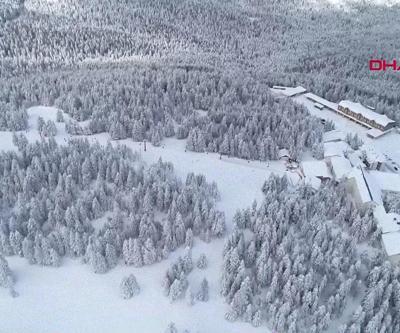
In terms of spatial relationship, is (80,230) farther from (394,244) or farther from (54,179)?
(394,244)

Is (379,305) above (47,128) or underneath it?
underneath

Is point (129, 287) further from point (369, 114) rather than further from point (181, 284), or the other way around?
point (369, 114)

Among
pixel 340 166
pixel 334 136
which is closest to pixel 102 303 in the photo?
pixel 340 166

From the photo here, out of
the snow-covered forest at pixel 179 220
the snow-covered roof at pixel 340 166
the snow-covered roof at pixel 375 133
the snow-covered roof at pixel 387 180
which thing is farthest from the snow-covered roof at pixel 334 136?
the snow-covered roof at pixel 387 180

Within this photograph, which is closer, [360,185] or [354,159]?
[360,185]

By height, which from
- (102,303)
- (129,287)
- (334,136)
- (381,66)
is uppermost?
(381,66)

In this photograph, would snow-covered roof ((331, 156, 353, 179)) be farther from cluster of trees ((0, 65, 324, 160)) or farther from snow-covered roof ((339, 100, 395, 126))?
snow-covered roof ((339, 100, 395, 126))
